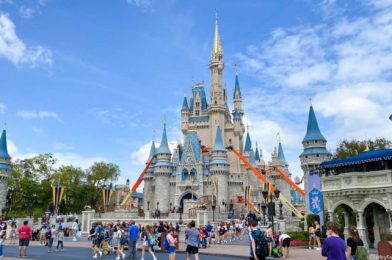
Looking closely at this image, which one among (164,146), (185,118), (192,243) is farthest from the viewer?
(185,118)

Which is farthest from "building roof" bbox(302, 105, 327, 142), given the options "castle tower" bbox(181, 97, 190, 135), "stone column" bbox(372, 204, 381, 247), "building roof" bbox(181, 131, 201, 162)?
"castle tower" bbox(181, 97, 190, 135)

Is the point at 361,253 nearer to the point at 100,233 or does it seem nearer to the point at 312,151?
the point at 100,233

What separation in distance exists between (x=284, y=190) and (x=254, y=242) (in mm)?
63694

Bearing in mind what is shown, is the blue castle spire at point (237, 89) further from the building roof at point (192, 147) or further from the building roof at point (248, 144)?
the building roof at point (192, 147)

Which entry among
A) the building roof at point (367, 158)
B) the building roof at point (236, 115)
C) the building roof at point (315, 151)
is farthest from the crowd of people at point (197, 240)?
the building roof at point (236, 115)

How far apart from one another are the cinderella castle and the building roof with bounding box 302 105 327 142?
19381 millimetres

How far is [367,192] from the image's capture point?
22.3 metres

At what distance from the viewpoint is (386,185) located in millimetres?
21484

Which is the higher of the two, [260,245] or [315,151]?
[315,151]

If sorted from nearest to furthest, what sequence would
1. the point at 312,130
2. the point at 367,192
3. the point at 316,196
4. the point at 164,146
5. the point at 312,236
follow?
the point at 312,236 → the point at 367,192 → the point at 316,196 → the point at 312,130 → the point at 164,146

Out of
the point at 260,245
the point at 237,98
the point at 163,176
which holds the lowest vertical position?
the point at 260,245

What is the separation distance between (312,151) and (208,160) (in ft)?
91.5

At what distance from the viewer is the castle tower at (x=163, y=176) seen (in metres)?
63.7

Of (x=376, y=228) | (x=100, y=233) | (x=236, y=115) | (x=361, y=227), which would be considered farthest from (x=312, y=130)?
(x=236, y=115)
